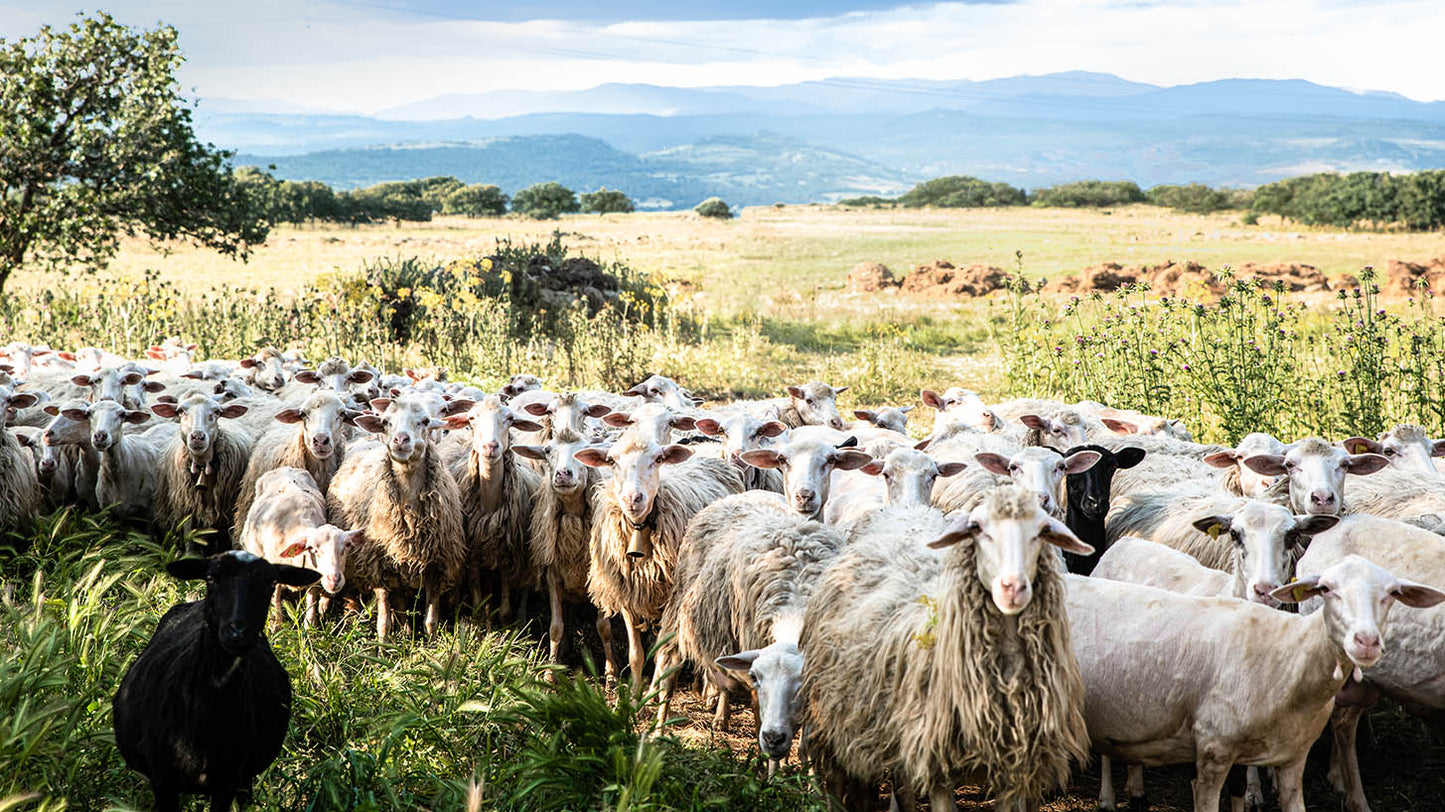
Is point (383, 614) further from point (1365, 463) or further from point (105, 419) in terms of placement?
point (1365, 463)

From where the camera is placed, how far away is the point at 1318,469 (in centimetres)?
609

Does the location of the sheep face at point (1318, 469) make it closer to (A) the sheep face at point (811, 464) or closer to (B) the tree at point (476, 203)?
(A) the sheep face at point (811, 464)

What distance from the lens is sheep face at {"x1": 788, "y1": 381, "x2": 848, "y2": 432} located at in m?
9.75

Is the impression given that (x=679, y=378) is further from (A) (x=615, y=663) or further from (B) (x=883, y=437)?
(A) (x=615, y=663)

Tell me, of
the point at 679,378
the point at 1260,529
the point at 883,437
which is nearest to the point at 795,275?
the point at 679,378

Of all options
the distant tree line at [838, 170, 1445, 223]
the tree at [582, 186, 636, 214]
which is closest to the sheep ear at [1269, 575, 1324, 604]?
the distant tree line at [838, 170, 1445, 223]

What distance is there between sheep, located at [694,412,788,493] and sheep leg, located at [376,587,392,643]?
8.62 ft

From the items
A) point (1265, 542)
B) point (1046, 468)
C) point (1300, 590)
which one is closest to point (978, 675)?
point (1300, 590)

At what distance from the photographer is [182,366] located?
501 inches

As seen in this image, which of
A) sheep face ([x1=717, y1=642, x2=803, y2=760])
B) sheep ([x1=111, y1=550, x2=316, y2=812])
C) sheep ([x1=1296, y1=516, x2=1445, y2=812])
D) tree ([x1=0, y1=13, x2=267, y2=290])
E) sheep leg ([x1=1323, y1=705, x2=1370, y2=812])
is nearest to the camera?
sheep ([x1=111, y1=550, x2=316, y2=812])

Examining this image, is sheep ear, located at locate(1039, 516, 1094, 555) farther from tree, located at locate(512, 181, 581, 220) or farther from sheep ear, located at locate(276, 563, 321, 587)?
tree, located at locate(512, 181, 581, 220)

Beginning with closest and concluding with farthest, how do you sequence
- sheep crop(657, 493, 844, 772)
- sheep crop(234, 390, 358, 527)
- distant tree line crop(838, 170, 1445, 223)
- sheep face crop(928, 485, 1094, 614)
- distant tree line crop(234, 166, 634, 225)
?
1. sheep face crop(928, 485, 1094, 614)
2. sheep crop(657, 493, 844, 772)
3. sheep crop(234, 390, 358, 527)
4. distant tree line crop(838, 170, 1445, 223)
5. distant tree line crop(234, 166, 634, 225)

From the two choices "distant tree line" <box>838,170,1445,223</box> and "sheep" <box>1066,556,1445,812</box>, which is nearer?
"sheep" <box>1066,556,1445,812</box>

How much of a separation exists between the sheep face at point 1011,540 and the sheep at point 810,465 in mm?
2340
